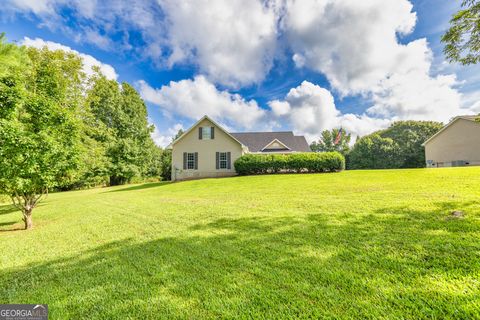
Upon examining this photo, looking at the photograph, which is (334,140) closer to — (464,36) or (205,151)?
(205,151)

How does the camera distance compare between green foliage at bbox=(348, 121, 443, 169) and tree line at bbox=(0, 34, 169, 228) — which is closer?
tree line at bbox=(0, 34, 169, 228)

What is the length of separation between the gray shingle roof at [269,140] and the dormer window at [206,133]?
23.4 feet

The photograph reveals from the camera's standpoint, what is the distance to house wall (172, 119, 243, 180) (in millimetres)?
19438

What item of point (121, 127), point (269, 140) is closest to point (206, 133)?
point (269, 140)

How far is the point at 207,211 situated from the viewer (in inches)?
257

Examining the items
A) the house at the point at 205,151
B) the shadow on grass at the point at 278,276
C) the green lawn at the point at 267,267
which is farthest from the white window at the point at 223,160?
the shadow on grass at the point at 278,276

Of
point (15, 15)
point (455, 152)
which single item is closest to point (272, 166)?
point (15, 15)

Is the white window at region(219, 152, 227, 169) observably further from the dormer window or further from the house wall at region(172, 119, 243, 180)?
the dormer window

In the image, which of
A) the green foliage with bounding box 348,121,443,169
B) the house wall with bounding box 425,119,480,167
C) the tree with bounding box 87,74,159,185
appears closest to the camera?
the house wall with bounding box 425,119,480,167

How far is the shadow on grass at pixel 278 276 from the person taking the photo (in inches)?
75.7

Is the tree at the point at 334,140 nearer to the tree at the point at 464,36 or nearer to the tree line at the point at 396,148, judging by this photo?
the tree line at the point at 396,148

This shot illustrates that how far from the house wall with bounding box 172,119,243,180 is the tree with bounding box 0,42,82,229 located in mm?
11780

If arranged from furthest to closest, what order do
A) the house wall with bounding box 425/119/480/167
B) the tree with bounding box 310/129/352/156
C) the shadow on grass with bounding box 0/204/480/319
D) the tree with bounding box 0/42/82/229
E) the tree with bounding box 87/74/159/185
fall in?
the tree with bounding box 310/129/352/156 → the tree with bounding box 87/74/159/185 → the house wall with bounding box 425/119/480/167 → the tree with bounding box 0/42/82/229 → the shadow on grass with bounding box 0/204/480/319

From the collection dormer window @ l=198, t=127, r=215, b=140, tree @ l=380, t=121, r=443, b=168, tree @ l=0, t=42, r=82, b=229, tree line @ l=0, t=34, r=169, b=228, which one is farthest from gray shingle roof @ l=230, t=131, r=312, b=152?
tree @ l=380, t=121, r=443, b=168
